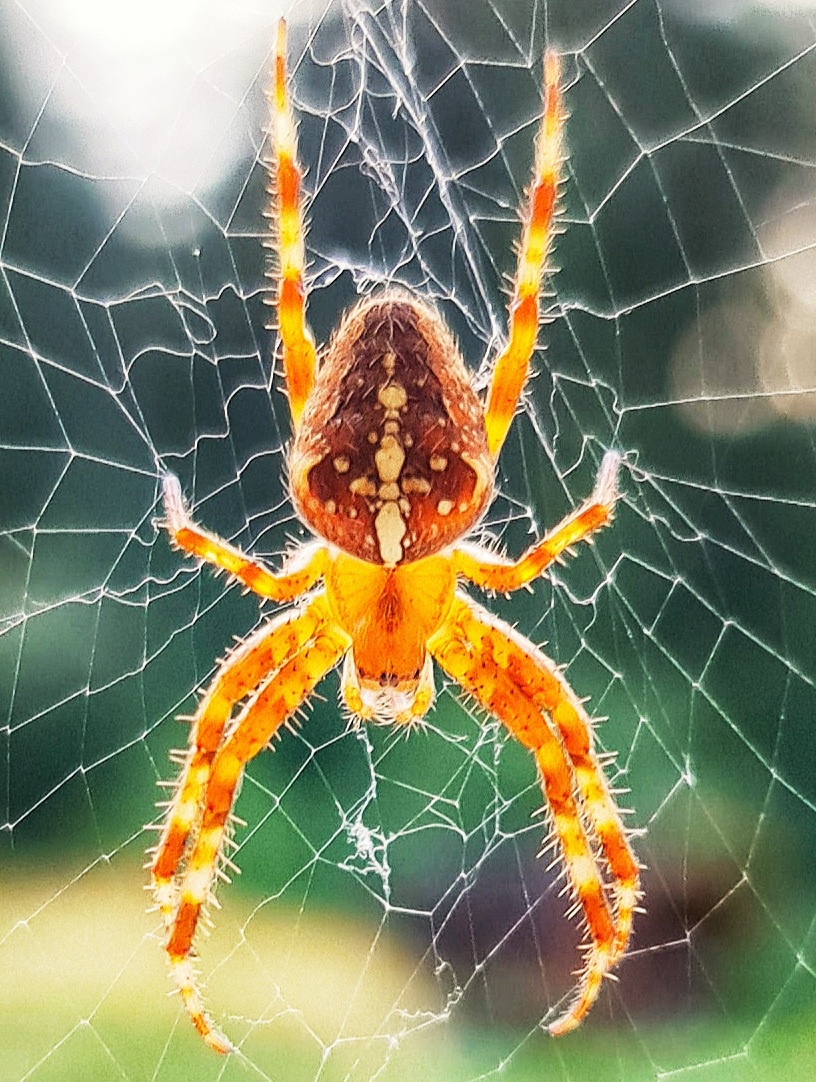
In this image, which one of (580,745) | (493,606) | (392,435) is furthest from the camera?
(493,606)

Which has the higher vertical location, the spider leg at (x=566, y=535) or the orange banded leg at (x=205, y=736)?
the spider leg at (x=566, y=535)

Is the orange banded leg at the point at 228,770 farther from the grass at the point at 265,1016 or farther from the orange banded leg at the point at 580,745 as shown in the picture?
the grass at the point at 265,1016

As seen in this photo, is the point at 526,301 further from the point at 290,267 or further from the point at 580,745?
the point at 580,745

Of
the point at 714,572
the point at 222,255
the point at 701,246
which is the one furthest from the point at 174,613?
the point at 701,246

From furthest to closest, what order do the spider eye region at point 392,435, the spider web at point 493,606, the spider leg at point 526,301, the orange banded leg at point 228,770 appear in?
the spider web at point 493,606 → the orange banded leg at point 228,770 → the spider leg at point 526,301 → the spider eye region at point 392,435

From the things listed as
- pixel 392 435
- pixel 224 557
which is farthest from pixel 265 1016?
pixel 392 435

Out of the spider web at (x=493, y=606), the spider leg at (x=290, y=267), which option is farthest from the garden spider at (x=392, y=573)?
the spider web at (x=493, y=606)

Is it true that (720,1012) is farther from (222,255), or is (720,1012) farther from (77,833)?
(222,255)
